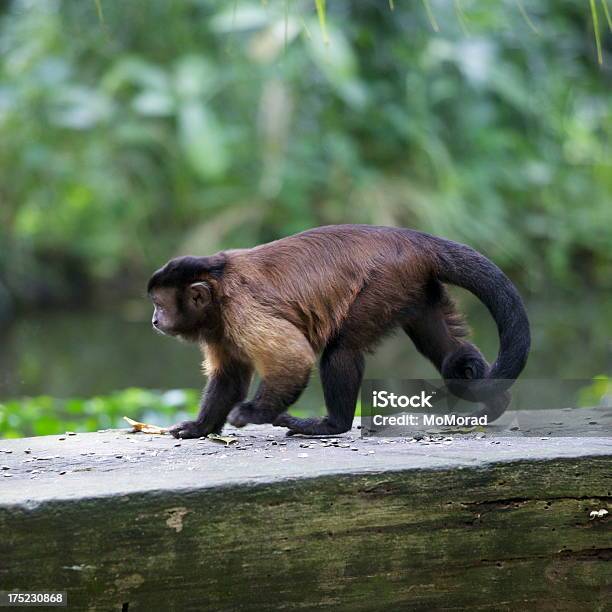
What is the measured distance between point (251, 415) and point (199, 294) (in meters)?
0.50

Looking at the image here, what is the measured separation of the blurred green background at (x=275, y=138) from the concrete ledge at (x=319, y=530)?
314 inches

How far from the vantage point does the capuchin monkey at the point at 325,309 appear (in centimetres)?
369

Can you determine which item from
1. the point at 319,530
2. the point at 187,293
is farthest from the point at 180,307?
the point at 319,530

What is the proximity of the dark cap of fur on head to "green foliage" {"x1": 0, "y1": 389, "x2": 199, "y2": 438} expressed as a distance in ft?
5.75

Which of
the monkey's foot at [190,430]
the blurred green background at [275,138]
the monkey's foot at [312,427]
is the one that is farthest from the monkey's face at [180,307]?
the blurred green background at [275,138]

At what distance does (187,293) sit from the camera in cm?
384

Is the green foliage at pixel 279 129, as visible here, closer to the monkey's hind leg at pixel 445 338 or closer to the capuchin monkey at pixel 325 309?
the monkey's hind leg at pixel 445 338

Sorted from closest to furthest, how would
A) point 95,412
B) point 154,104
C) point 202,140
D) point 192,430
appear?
1. point 192,430
2. point 95,412
3. point 202,140
4. point 154,104

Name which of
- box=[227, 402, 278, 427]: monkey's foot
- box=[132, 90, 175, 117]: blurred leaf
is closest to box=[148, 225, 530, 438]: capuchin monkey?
box=[227, 402, 278, 427]: monkey's foot

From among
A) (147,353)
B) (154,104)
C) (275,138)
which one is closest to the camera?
(147,353)

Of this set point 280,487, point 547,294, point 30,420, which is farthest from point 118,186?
point 280,487

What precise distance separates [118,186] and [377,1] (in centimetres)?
373

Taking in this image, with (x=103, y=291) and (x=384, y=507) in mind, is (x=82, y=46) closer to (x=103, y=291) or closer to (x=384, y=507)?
(x=103, y=291)

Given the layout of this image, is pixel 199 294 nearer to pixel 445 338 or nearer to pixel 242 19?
pixel 445 338
